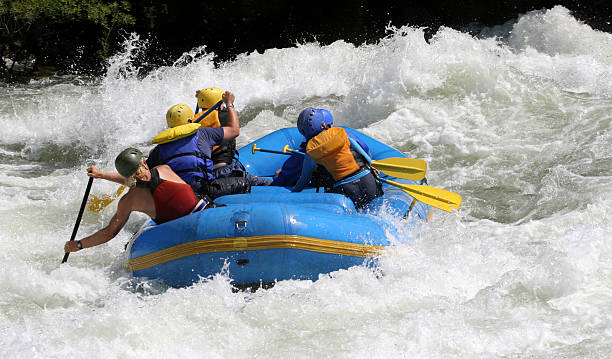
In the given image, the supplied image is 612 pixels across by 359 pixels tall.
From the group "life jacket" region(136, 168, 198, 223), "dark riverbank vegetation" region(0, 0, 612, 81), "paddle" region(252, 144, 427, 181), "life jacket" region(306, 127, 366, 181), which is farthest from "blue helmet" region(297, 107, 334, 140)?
"dark riverbank vegetation" region(0, 0, 612, 81)

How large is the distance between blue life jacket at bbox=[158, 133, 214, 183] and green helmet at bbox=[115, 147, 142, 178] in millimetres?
782

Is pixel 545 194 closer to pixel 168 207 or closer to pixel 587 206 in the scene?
pixel 587 206

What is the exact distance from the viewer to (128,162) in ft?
13.3

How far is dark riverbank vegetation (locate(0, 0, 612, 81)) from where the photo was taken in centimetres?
1317

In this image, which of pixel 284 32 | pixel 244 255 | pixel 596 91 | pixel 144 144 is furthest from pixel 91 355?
pixel 284 32

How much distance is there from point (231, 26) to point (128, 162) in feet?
33.6

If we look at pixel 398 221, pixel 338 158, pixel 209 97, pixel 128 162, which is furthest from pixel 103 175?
pixel 398 221

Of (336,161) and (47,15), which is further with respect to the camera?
(47,15)

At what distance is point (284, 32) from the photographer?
13.9m

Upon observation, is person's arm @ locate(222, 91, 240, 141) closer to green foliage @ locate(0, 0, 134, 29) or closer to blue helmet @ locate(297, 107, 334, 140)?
blue helmet @ locate(297, 107, 334, 140)

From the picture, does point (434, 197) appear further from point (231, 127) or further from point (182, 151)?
point (182, 151)

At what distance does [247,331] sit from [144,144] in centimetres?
562

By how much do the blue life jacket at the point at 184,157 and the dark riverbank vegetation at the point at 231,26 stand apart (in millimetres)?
8693

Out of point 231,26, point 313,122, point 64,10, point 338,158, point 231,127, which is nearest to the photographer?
point 338,158
